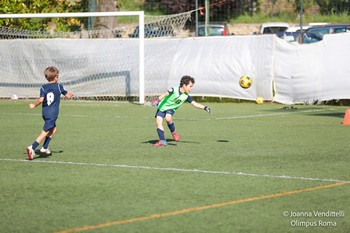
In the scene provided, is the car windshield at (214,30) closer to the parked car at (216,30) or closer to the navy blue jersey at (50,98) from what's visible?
the parked car at (216,30)

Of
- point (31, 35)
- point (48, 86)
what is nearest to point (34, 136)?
point (48, 86)

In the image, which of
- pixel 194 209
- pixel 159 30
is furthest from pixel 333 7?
pixel 194 209

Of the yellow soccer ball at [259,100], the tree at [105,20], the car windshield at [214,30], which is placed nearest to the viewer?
the yellow soccer ball at [259,100]

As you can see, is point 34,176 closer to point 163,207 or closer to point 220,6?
point 163,207

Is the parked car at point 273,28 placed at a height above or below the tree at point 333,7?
below

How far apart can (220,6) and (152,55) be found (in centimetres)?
2397

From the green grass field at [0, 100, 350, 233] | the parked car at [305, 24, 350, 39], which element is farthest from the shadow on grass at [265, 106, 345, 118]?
the parked car at [305, 24, 350, 39]

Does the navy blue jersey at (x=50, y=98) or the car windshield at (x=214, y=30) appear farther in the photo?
the car windshield at (x=214, y=30)

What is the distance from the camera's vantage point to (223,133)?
15.6 m

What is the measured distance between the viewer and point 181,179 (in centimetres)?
983

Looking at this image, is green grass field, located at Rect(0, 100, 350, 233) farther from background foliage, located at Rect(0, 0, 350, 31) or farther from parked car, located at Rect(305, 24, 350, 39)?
background foliage, located at Rect(0, 0, 350, 31)

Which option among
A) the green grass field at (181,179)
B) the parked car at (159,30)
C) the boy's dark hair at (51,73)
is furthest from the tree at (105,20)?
the boy's dark hair at (51,73)

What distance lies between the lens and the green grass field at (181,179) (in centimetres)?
753

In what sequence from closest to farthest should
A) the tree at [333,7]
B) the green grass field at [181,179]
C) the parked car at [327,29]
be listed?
the green grass field at [181,179], the parked car at [327,29], the tree at [333,7]
